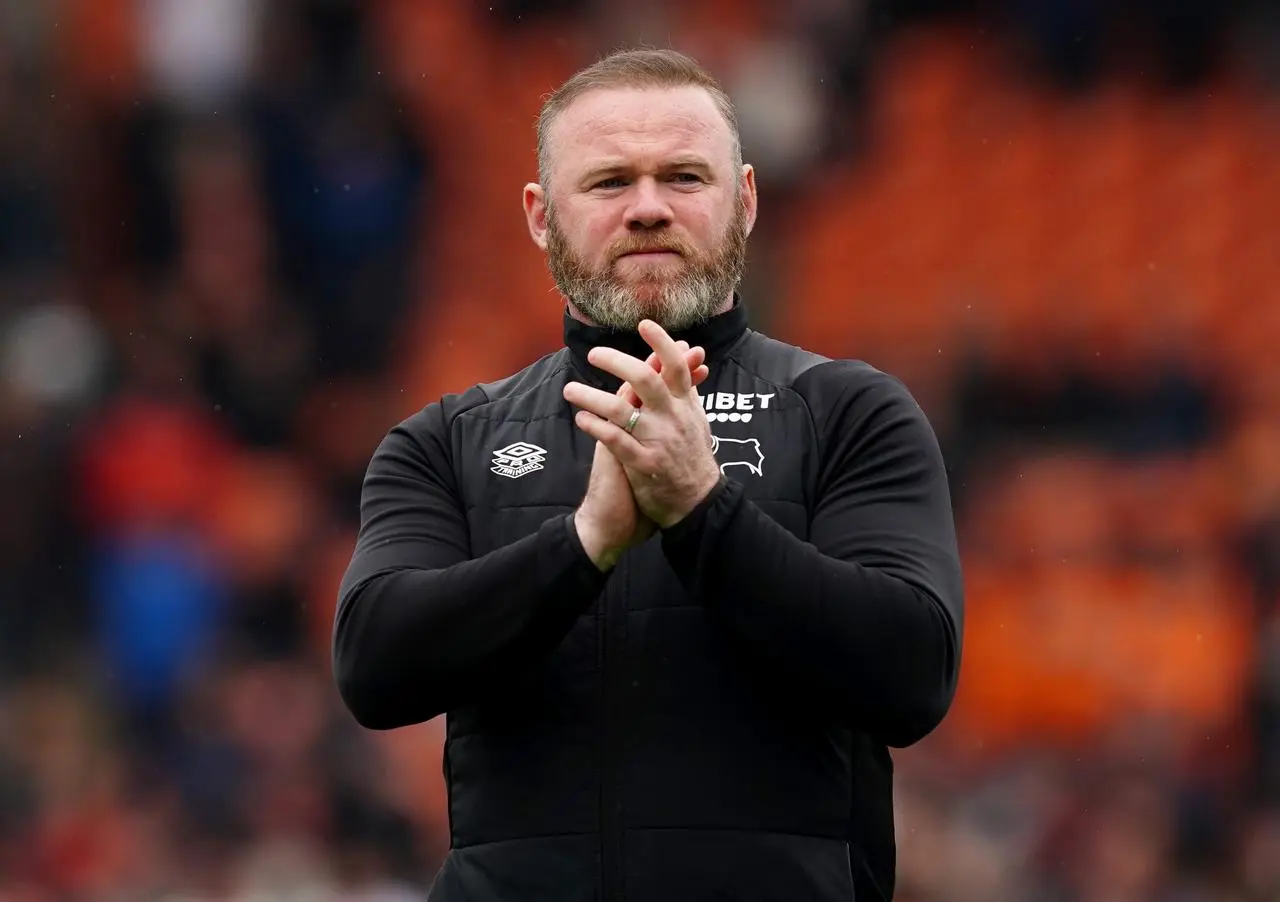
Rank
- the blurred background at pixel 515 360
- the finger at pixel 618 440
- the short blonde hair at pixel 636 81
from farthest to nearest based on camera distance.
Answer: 1. the blurred background at pixel 515 360
2. the short blonde hair at pixel 636 81
3. the finger at pixel 618 440

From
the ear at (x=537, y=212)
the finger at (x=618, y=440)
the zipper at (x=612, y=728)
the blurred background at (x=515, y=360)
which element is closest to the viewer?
the finger at (x=618, y=440)

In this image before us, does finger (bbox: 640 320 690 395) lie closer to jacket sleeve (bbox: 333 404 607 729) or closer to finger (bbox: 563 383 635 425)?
finger (bbox: 563 383 635 425)

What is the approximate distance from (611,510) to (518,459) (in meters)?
0.39

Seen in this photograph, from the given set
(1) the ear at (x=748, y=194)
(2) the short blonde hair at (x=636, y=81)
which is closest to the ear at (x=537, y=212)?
(2) the short blonde hair at (x=636, y=81)

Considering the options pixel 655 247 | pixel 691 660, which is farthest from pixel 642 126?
pixel 691 660

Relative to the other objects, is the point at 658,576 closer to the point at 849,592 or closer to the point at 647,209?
the point at 849,592

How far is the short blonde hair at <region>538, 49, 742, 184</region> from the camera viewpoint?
3.08 metres

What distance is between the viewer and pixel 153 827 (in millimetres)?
8383

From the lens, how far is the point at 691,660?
2.79 metres

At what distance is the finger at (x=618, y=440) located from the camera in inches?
102

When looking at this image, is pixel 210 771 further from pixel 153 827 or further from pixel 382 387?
pixel 382 387

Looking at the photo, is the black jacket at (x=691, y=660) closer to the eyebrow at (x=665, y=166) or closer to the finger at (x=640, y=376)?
the finger at (x=640, y=376)

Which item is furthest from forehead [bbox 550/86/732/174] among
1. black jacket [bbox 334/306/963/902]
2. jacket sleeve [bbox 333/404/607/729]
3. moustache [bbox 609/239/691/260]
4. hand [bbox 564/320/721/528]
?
jacket sleeve [bbox 333/404/607/729]

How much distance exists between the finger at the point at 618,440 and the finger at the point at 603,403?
0.01m
